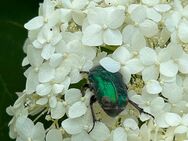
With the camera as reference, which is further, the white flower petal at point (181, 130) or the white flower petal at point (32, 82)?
the white flower petal at point (32, 82)

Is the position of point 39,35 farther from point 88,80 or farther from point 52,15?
point 88,80

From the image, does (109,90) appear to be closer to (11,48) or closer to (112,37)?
(112,37)

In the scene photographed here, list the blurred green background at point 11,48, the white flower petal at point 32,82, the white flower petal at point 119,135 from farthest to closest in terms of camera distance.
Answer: the blurred green background at point 11,48 < the white flower petal at point 32,82 < the white flower petal at point 119,135

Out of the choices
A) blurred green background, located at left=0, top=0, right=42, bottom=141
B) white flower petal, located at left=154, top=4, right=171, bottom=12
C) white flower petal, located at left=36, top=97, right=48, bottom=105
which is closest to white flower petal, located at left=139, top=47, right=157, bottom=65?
white flower petal, located at left=154, top=4, right=171, bottom=12

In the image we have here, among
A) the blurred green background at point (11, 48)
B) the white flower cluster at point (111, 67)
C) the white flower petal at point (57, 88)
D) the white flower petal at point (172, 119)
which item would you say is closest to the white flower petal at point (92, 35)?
the white flower cluster at point (111, 67)

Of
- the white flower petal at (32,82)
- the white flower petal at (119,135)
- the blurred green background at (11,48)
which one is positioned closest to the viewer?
the white flower petal at (119,135)

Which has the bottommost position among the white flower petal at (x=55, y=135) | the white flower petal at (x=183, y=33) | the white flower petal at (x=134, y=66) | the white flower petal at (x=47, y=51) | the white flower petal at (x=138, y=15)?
the white flower petal at (x=55, y=135)

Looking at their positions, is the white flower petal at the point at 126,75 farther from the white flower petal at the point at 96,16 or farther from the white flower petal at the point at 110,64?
the white flower petal at the point at 96,16
